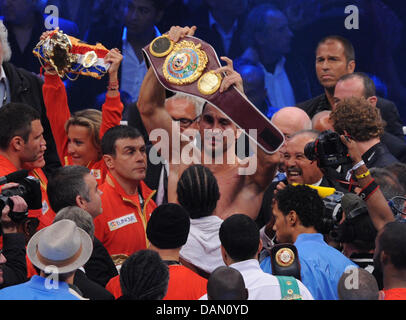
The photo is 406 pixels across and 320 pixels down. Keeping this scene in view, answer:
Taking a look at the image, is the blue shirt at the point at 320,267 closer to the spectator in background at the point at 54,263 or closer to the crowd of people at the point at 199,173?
the crowd of people at the point at 199,173

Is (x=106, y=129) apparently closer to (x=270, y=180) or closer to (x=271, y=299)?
(x=270, y=180)

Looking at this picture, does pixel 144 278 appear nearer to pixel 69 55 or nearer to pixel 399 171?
pixel 399 171

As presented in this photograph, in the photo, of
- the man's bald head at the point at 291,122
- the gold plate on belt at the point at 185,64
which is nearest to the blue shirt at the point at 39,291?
the gold plate on belt at the point at 185,64

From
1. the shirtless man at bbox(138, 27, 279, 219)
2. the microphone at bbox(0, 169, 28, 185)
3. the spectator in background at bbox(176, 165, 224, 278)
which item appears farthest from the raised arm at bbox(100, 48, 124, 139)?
the microphone at bbox(0, 169, 28, 185)

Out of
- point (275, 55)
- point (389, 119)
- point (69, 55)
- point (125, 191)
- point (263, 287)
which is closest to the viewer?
point (263, 287)

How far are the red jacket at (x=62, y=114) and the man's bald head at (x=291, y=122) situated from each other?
1188mm

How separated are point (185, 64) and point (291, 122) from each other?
106 centimetres

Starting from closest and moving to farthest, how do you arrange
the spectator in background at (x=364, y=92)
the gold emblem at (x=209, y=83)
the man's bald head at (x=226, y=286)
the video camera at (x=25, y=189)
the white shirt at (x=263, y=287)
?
the man's bald head at (x=226, y=286)
the white shirt at (x=263, y=287)
the video camera at (x=25, y=189)
the gold emblem at (x=209, y=83)
the spectator in background at (x=364, y=92)

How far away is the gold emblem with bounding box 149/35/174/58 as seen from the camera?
411cm

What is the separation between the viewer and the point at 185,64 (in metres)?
4.03

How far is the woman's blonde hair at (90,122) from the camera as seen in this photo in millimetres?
4426

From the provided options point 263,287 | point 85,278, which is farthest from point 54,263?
point 263,287

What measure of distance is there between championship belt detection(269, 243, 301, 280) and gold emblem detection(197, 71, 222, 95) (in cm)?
134

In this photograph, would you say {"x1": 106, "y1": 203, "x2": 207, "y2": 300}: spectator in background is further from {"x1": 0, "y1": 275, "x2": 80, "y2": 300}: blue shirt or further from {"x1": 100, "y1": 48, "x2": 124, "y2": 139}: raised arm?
{"x1": 100, "y1": 48, "x2": 124, "y2": 139}: raised arm
